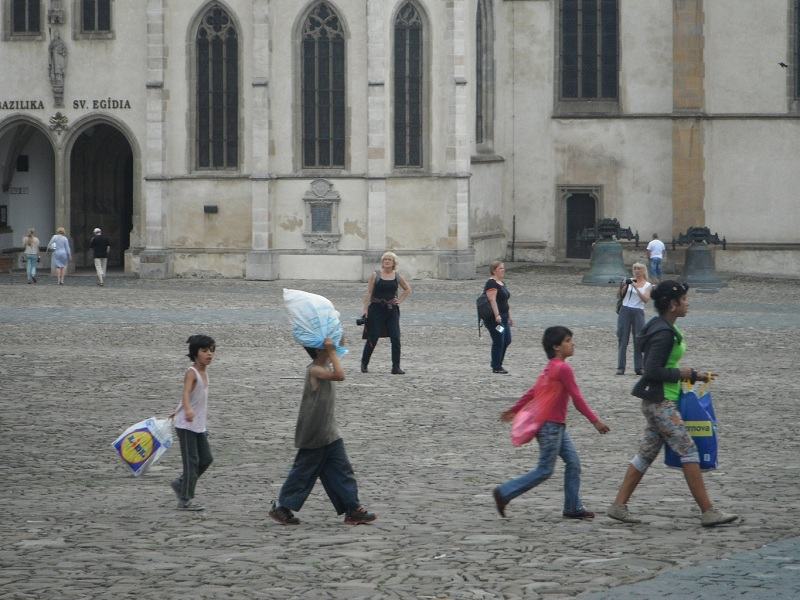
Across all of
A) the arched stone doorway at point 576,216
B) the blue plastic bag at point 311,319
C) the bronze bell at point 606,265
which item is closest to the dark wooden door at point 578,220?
the arched stone doorway at point 576,216

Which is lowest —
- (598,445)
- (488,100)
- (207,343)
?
(598,445)

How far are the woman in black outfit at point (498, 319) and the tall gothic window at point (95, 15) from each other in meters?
22.7

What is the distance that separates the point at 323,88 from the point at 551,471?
98.2 feet

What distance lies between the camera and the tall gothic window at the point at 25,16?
42656mm

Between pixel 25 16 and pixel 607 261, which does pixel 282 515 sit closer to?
pixel 607 261

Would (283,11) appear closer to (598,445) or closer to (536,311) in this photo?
(536,311)

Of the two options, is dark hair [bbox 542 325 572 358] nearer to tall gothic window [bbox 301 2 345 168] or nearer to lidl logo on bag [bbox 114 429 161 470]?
lidl logo on bag [bbox 114 429 161 470]

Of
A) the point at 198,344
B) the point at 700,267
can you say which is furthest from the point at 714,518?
the point at 700,267

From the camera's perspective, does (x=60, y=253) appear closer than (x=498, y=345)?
No

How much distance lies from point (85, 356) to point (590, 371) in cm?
662

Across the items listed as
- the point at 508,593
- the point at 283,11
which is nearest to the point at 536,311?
the point at 283,11

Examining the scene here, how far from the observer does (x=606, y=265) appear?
3925 centimetres

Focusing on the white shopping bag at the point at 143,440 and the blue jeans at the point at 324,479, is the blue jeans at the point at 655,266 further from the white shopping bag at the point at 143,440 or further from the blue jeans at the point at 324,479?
the blue jeans at the point at 324,479

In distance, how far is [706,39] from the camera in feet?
144
